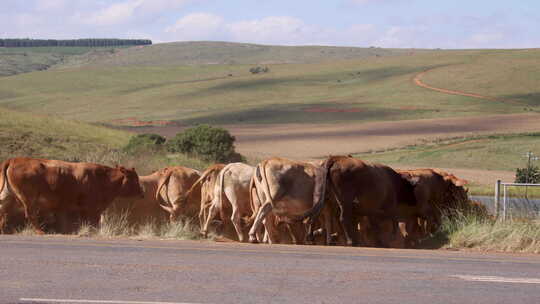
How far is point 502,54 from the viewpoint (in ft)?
470

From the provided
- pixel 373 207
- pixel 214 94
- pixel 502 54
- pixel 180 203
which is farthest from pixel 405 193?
pixel 502 54

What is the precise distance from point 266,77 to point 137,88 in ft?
77.1

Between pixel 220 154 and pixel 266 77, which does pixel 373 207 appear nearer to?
pixel 220 154

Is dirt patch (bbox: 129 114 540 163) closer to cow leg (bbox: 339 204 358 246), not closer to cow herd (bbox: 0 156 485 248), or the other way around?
cow herd (bbox: 0 156 485 248)

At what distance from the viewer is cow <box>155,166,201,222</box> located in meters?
16.8

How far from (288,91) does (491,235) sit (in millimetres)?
115843

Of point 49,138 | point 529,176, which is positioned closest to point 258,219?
point 49,138

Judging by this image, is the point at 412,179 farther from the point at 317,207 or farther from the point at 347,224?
the point at 317,207

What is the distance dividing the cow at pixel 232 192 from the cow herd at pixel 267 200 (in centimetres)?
2

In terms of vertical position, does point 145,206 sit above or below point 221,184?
below

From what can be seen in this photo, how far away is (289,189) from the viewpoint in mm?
14953

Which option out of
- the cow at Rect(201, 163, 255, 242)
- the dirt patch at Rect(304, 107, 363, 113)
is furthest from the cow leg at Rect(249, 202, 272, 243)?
the dirt patch at Rect(304, 107, 363, 113)

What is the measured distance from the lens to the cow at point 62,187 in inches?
596

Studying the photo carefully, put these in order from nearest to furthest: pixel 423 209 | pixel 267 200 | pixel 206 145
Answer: pixel 267 200 < pixel 423 209 < pixel 206 145
